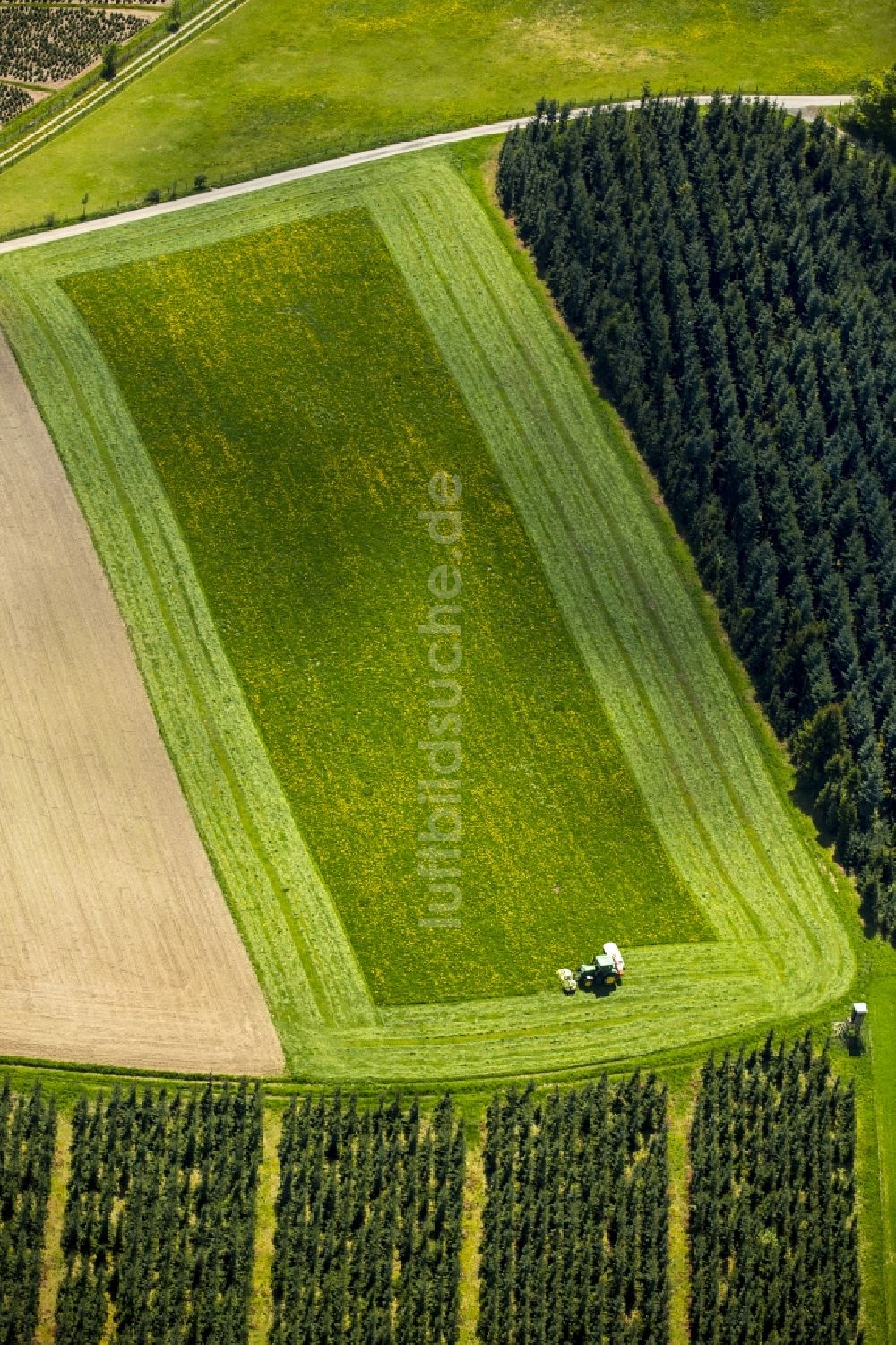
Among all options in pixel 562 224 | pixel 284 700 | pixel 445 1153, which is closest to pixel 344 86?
pixel 562 224

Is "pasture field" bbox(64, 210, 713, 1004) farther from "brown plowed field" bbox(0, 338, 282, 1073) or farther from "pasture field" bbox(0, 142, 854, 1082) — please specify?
"brown plowed field" bbox(0, 338, 282, 1073)

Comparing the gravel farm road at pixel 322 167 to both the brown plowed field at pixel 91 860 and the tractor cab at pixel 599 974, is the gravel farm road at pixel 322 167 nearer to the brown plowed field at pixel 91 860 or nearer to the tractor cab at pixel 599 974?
the brown plowed field at pixel 91 860

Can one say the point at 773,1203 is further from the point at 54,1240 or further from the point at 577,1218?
the point at 54,1240

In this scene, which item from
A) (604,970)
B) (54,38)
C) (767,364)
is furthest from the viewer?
(54,38)

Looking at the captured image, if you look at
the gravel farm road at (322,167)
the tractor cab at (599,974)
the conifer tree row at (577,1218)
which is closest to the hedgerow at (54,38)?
the gravel farm road at (322,167)

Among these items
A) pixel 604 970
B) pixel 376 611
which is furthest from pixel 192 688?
pixel 604 970

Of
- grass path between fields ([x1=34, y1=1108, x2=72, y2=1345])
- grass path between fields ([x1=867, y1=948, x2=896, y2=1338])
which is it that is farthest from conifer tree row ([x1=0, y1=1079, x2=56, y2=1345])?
grass path between fields ([x1=867, y1=948, x2=896, y2=1338])

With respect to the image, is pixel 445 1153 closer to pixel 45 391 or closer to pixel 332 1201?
pixel 332 1201
